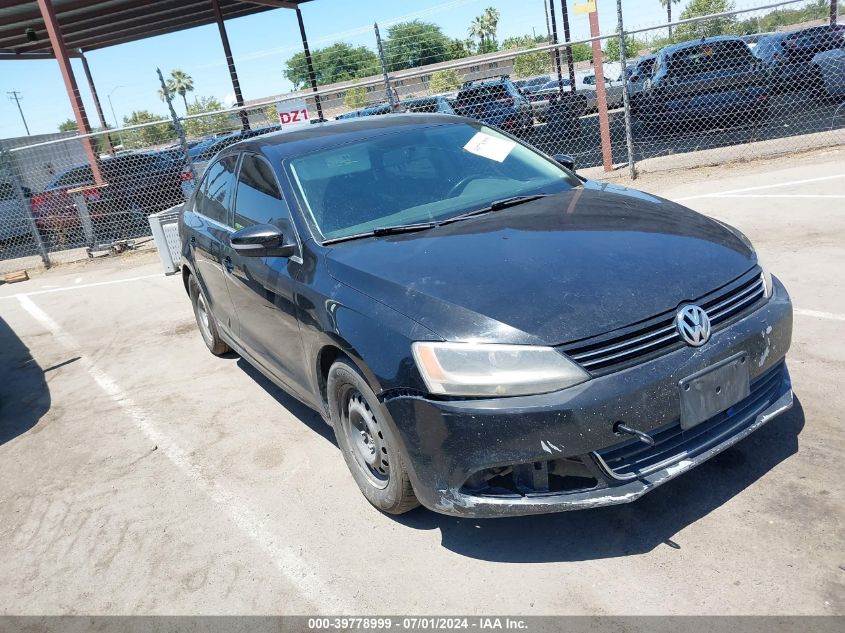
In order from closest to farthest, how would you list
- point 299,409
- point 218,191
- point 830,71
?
point 299,409
point 218,191
point 830,71

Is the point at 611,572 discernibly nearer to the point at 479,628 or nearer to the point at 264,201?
the point at 479,628

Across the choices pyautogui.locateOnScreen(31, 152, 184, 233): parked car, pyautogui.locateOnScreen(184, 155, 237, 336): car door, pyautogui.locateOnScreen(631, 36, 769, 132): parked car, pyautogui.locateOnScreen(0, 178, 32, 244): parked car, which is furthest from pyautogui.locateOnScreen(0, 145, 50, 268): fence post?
pyautogui.locateOnScreen(631, 36, 769, 132): parked car

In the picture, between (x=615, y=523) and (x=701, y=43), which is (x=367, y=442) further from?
(x=701, y=43)

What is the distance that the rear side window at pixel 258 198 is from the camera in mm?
3826

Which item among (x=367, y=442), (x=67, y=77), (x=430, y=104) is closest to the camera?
(x=367, y=442)

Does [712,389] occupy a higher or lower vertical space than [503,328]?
lower

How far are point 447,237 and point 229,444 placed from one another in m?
2.05

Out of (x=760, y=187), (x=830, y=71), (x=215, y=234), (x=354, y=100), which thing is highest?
(x=354, y=100)

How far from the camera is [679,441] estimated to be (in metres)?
2.75

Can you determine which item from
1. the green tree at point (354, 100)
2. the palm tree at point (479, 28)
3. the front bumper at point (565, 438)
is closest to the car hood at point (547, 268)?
the front bumper at point (565, 438)

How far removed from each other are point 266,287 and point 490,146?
1621 mm

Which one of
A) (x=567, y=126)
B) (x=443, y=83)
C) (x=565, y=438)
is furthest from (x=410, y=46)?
(x=565, y=438)

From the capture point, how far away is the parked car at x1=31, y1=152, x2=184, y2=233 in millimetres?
12789

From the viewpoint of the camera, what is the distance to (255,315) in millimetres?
4188
